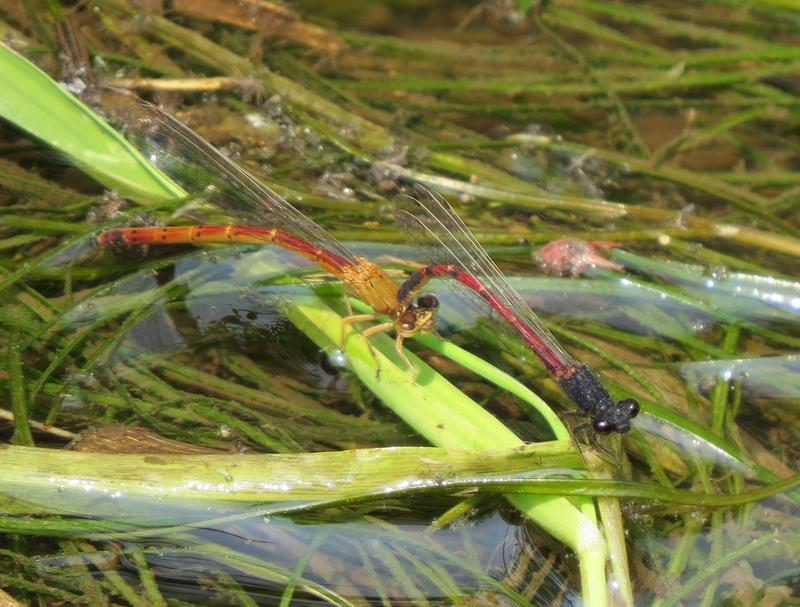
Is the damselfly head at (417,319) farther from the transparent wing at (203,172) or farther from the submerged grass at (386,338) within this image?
the transparent wing at (203,172)

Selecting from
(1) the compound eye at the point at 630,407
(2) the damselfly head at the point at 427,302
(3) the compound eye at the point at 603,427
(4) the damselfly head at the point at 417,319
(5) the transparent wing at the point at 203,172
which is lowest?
(3) the compound eye at the point at 603,427

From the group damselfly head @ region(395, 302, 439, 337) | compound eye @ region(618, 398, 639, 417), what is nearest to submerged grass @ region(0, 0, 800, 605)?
damselfly head @ region(395, 302, 439, 337)

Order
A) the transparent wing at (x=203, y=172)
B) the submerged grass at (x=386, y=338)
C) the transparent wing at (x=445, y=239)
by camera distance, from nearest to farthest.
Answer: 1. the submerged grass at (x=386, y=338)
2. the transparent wing at (x=445, y=239)
3. the transparent wing at (x=203, y=172)

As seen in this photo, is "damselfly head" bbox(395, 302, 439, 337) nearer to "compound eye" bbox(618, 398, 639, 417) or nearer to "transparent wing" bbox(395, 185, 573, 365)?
"transparent wing" bbox(395, 185, 573, 365)

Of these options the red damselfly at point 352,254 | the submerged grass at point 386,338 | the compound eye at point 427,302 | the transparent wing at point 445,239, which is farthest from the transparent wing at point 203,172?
the compound eye at point 427,302

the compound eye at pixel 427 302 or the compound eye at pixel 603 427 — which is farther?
the compound eye at pixel 427 302

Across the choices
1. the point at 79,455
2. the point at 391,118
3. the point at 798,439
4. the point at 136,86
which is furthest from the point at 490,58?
the point at 79,455

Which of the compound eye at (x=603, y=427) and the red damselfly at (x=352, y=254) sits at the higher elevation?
the red damselfly at (x=352, y=254)
